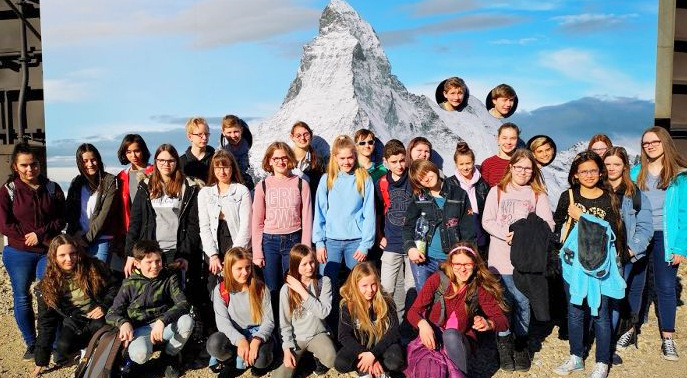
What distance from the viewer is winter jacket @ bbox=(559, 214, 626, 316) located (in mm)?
4141

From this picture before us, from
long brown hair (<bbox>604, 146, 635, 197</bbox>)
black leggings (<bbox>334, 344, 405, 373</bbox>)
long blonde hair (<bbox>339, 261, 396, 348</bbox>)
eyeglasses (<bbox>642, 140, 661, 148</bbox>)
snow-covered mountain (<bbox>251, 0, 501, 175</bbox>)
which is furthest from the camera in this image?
snow-covered mountain (<bbox>251, 0, 501, 175</bbox>)

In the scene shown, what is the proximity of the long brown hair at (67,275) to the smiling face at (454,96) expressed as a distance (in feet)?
10.6

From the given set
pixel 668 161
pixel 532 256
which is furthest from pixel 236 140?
pixel 668 161

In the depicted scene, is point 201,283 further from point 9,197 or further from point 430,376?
point 430,376

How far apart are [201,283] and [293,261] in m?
1.06

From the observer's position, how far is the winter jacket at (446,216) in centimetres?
436

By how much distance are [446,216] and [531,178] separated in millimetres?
698

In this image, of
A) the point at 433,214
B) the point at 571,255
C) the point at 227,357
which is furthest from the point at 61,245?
the point at 571,255

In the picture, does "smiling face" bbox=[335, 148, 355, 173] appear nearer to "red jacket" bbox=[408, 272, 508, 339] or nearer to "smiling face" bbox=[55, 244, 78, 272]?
"red jacket" bbox=[408, 272, 508, 339]

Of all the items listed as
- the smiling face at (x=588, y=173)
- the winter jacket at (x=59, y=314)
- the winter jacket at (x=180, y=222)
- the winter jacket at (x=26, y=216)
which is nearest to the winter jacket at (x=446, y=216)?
the smiling face at (x=588, y=173)

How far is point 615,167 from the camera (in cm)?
449

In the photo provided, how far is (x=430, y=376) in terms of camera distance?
3900 mm

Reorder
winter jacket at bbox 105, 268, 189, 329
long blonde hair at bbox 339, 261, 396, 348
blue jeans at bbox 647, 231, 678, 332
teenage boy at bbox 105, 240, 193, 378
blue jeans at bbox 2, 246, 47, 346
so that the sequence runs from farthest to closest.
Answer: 1. blue jeans at bbox 2, 246, 47, 346
2. blue jeans at bbox 647, 231, 678, 332
3. winter jacket at bbox 105, 268, 189, 329
4. teenage boy at bbox 105, 240, 193, 378
5. long blonde hair at bbox 339, 261, 396, 348

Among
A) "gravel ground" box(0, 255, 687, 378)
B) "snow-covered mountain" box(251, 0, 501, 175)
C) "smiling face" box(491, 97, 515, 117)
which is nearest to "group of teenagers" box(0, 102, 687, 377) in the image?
"gravel ground" box(0, 255, 687, 378)
